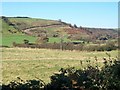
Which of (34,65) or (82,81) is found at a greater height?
(82,81)

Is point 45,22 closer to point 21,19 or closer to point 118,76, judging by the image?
point 21,19

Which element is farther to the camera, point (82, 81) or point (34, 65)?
point (34, 65)

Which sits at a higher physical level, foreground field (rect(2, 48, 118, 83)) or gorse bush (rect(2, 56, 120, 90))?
gorse bush (rect(2, 56, 120, 90))

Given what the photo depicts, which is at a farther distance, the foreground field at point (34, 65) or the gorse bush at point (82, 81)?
the foreground field at point (34, 65)

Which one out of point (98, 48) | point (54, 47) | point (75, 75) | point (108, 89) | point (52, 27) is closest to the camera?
point (108, 89)

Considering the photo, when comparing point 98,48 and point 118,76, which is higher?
point 118,76

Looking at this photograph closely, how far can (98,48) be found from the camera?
173 feet

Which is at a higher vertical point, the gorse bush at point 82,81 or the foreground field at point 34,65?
the gorse bush at point 82,81

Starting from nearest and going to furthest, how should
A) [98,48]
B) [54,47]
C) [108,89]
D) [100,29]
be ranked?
[108,89]
[98,48]
[54,47]
[100,29]

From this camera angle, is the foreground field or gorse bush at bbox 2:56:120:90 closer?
gorse bush at bbox 2:56:120:90

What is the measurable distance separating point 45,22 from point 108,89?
132 m

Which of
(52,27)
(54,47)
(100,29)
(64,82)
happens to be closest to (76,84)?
(64,82)

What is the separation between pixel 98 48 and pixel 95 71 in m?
46.6

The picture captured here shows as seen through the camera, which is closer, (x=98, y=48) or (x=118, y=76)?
A: (x=118, y=76)
